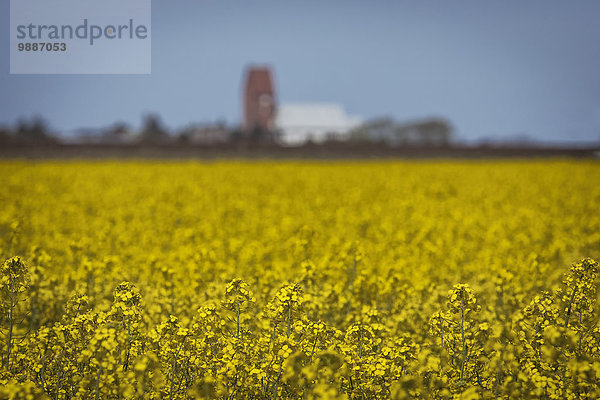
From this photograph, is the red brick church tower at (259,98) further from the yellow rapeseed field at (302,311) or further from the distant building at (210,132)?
the yellow rapeseed field at (302,311)

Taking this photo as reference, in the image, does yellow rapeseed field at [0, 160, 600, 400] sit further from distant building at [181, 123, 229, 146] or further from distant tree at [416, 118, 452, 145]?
distant tree at [416, 118, 452, 145]

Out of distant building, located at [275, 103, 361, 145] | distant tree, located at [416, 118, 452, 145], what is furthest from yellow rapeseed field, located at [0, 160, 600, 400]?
distant tree, located at [416, 118, 452, 145]

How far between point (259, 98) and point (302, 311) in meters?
88.1

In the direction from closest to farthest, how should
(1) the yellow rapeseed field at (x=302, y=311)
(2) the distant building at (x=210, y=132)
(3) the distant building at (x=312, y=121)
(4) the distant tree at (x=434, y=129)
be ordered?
1. (1) the yellow rapeseed field at (x=302, y=311)
2. (2) the distant building at (x=210, y=132)
3. (3) the distant building at (x=312, y=121)
4. (4) the distant tree at (x=434, y=129)

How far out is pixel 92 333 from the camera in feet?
14.1

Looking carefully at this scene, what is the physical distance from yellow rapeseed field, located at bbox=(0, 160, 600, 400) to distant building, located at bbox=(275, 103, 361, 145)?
221 ft

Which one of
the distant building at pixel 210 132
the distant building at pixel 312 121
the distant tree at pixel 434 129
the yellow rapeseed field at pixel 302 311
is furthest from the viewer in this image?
the distant tree at pixel 434 129

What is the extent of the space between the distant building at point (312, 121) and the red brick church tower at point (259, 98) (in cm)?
271

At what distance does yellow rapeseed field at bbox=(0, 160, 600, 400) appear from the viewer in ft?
12.9

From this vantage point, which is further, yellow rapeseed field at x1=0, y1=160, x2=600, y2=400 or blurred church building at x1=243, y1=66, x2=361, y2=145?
blurred church building at x1=243, y1=66, x2=361, y2=145

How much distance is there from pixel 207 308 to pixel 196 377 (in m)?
0.67

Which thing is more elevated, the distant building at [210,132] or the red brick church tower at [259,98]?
the red brick church tower at [259,98]

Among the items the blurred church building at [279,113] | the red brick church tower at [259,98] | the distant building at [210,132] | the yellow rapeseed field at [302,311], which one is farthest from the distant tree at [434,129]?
the yellow rapeseed field at [302,311]

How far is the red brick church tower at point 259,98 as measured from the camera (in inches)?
3521
